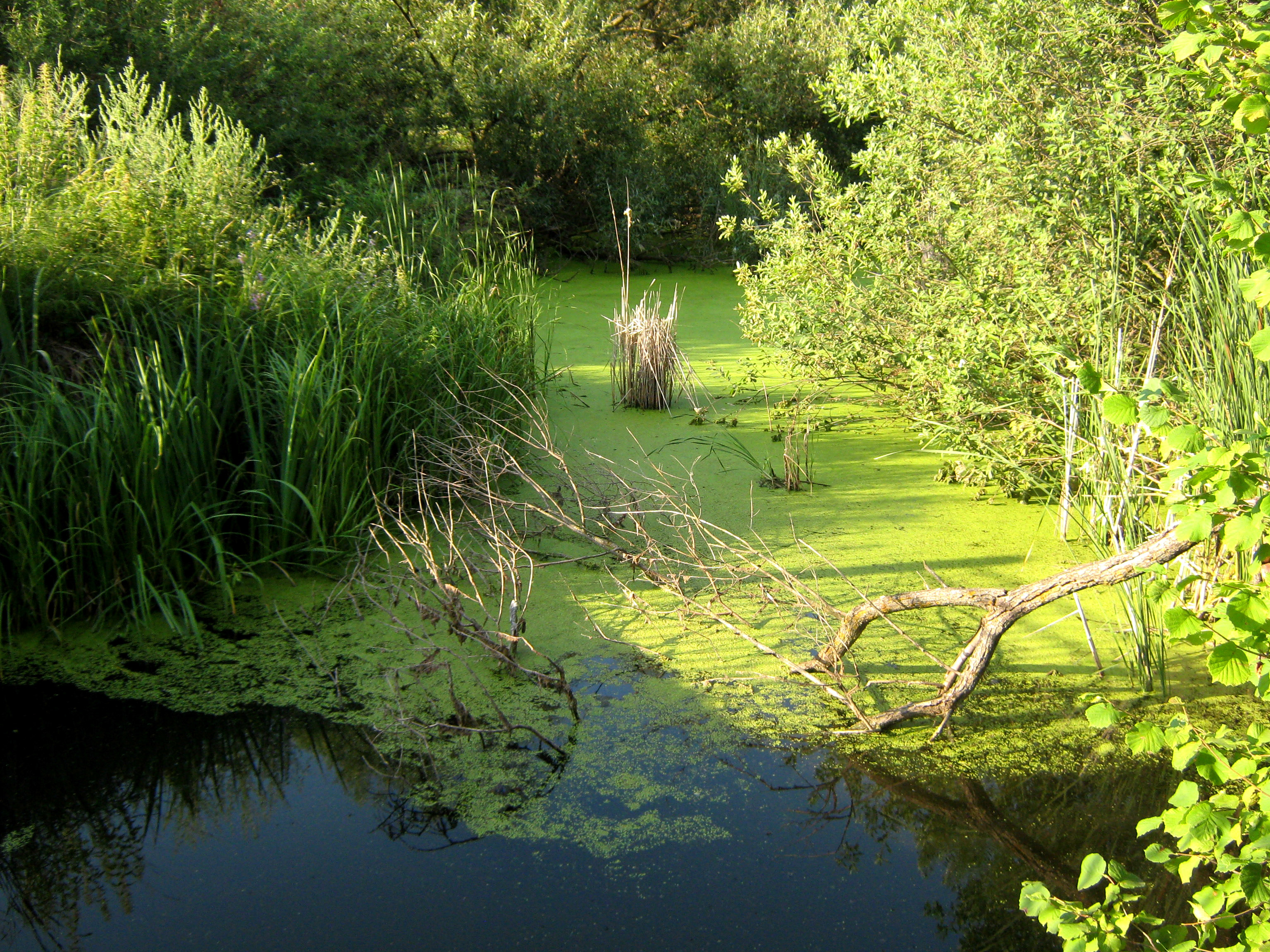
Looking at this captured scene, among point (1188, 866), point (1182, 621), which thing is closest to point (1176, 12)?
point (1182, 621)

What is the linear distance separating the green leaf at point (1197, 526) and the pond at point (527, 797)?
Result: 970 millimetres

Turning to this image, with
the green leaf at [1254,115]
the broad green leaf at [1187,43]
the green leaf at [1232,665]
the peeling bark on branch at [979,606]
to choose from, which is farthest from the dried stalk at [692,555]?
the broad green leaf at [1187,43]

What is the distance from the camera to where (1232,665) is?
1357 millimetres

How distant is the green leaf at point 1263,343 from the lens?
52.4 inches

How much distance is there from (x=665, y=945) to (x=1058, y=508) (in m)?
2.45

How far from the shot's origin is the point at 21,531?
2.75 m

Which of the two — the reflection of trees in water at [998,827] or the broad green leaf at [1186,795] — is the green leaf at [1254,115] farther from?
the reflection of trees in water at [998,827]

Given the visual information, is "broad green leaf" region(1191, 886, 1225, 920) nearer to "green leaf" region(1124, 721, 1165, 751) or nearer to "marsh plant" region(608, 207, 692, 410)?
"green leaf" region(1124, 721, 1165, 751)

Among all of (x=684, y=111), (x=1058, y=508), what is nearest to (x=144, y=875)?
(x=1058, y=508)

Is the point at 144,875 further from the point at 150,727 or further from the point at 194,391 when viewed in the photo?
the point at 194,391

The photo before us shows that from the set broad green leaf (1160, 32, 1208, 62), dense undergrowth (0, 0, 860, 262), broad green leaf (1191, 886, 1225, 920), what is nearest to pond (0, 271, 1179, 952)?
broad green leaf (1191, 886, 1225, 920)

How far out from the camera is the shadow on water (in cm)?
190

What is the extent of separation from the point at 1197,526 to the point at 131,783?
88.8 inches

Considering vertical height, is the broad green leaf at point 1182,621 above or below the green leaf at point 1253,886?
above
